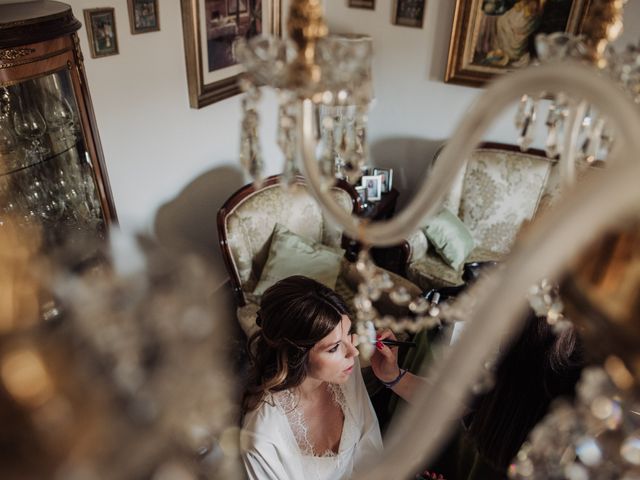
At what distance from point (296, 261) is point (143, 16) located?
1242 millimetres

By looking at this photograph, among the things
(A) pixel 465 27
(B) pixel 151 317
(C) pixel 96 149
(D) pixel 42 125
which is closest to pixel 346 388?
(C) pixel 96 149

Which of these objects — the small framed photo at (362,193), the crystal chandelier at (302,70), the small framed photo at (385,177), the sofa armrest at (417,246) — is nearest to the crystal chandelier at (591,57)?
the crystal chandelier at (302,70)

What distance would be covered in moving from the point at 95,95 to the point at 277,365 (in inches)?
50.9

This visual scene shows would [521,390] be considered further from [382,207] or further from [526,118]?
[382,207]

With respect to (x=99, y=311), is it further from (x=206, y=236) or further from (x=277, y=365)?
(x=206, y=236)

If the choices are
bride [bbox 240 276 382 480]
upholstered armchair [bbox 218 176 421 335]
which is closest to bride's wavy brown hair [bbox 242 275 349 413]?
bride [bbox 240 276 382 480]

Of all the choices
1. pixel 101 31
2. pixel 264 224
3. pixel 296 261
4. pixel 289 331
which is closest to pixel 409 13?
pixel 264 224

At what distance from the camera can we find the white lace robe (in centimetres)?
133

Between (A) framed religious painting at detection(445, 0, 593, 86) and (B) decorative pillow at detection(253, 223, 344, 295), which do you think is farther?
(A) framed religious painting at detection(445, 0, 593, 86)

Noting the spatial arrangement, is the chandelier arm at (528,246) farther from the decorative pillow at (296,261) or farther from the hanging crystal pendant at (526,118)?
the decorative pillow at (296,261)

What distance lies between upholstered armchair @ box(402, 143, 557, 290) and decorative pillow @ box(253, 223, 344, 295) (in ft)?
1.71

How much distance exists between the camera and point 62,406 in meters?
0.24

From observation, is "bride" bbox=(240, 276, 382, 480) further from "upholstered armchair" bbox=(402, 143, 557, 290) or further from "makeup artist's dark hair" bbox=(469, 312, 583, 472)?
"upholstered armchair" bbox=(402, 143, 557, 290)

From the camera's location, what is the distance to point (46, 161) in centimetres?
155
